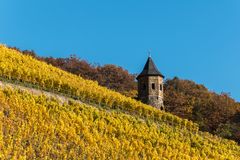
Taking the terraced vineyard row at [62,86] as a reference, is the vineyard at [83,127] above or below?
below

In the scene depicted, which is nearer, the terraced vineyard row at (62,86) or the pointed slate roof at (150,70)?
the terraced vineyard row at (62,86)

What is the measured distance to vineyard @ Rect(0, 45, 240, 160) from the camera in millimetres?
20109

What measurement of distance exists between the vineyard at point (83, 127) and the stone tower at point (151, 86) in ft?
20.3

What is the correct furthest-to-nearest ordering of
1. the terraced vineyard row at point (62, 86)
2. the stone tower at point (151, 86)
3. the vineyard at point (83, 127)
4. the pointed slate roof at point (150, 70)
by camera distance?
the pointed slate roof at point (150, 70), the stone tower at point (151, 86), the terraced vineyard row at point (62, 86), the vineyard at point (83, 127)

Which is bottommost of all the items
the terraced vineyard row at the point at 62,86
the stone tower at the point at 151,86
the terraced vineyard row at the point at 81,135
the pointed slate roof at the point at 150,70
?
the terraced vineyard row at the point at 81,135

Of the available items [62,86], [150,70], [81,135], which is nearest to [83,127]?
[81,135]

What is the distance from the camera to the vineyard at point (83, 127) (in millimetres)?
20109

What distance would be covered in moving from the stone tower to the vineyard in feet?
20.3

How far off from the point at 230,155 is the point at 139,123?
529 centimetres

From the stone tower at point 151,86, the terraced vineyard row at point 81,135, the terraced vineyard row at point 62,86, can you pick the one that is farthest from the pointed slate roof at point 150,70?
the terraced vineyard row at point 81,135

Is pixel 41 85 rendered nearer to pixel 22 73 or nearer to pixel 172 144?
pixel 22 73

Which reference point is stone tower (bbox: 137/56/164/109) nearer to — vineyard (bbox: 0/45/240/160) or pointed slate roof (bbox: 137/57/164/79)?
pointed slate roof (bbox: 137/57/164/79)

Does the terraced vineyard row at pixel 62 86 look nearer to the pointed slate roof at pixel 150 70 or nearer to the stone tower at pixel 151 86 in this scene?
the stone tower at pixel 151 86

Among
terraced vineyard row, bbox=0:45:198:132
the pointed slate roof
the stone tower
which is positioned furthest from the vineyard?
the pointed slate roof
